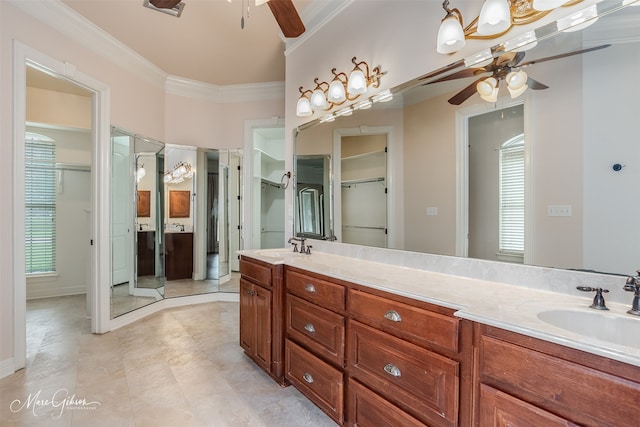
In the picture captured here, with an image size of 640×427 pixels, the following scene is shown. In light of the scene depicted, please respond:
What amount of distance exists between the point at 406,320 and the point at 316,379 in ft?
2.61

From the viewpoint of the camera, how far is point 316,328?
1.79 meters

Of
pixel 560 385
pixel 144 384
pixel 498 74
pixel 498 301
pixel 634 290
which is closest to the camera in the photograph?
pixel 560 385

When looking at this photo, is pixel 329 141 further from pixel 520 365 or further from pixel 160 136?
pixel 160 136

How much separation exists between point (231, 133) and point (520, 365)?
4.31 metres

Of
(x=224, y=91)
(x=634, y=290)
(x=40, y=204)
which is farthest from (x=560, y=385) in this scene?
(x=40, y=204)

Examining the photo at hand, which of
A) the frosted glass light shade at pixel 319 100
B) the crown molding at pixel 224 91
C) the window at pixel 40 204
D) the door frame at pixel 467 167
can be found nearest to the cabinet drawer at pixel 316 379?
the door frame at pixel 467 167

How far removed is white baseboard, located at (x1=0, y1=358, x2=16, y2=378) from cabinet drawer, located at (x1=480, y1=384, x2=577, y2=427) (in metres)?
3.04

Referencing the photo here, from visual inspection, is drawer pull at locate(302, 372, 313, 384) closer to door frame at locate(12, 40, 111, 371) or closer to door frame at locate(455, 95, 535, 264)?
door frame at locate(455, 95, 535, 264)

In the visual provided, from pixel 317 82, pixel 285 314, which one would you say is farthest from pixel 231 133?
pixel 285 314

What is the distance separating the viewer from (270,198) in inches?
171

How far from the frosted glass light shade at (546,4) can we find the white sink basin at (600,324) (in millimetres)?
1167

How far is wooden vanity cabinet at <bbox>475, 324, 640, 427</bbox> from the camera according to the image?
750mm

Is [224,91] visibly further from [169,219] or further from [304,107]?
[304,107]

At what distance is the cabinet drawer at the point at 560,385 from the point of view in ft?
2.45
